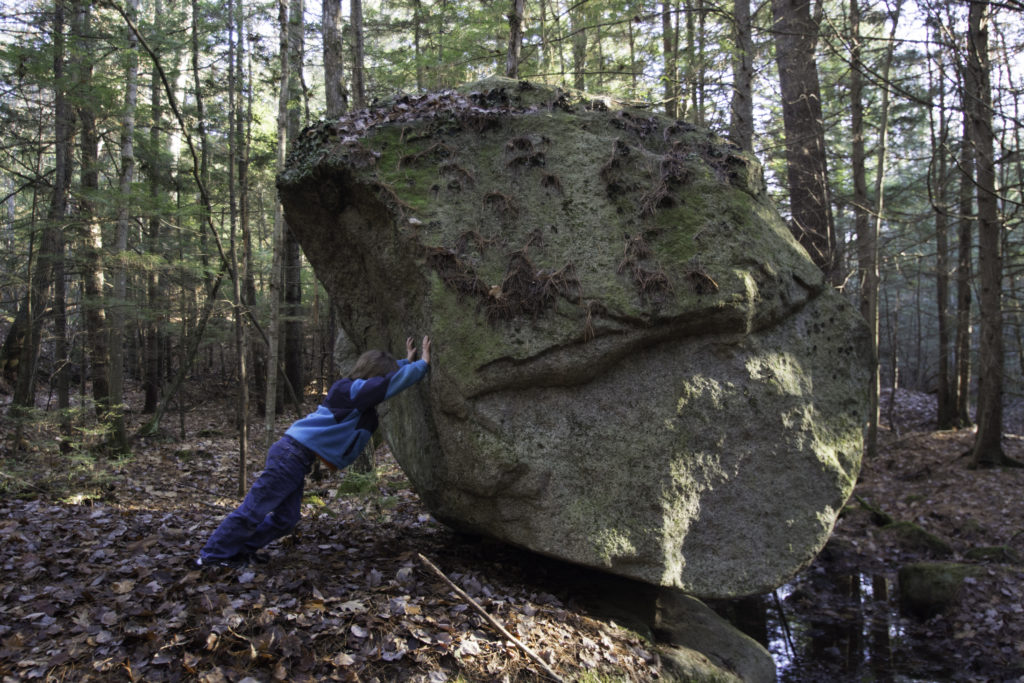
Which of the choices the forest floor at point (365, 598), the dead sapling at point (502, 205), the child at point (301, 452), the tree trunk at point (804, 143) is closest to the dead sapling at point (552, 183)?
the dead sapling at point (502, 205)

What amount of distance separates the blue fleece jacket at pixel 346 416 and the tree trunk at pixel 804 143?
334 inches

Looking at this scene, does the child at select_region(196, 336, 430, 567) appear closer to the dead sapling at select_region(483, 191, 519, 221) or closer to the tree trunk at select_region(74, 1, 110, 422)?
the dead sapling at select_region(483, 191, 519, 221)

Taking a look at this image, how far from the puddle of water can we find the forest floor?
28 millimetres

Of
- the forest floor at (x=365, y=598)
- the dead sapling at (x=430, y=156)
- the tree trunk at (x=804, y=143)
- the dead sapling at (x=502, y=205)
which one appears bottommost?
the forest floor at (x=365, y=598)

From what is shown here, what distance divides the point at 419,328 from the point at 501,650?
258cm

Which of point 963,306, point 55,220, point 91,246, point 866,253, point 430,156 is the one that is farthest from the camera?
point 963,306

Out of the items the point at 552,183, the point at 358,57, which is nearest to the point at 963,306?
the point at 552,183

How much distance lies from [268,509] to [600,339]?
2.85 metres

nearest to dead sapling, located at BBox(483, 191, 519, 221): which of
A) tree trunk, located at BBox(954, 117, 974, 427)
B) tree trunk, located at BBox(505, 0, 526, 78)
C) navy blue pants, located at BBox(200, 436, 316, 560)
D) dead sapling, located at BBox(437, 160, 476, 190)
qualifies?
dead sapling, located at BBox(437, 160, 476, 190)

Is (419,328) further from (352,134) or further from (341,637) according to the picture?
(341,637)

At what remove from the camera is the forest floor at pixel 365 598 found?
3496mm

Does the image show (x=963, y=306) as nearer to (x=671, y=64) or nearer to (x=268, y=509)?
(x=671, y=64)

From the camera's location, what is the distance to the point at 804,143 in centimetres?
1109

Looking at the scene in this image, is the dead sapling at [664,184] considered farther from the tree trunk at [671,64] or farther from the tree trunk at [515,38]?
the tree trunk at [671,64]
